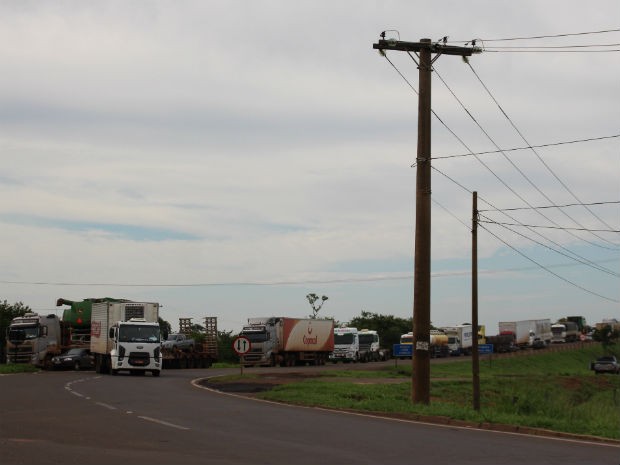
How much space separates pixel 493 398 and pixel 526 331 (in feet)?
227

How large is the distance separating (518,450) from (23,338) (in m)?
45.6

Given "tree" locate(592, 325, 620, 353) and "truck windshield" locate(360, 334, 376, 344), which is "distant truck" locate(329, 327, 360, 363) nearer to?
"truck windshield" locate(360, 334, 376, 344)

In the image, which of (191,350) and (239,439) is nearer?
(239,439)

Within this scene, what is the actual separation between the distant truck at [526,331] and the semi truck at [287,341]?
122 ft

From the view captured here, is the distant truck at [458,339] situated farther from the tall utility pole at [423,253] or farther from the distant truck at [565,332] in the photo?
the tall utility pole at [423,253]

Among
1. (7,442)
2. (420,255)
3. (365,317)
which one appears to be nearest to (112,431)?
(7,442)

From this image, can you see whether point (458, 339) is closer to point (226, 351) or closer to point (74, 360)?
point (226, 351)

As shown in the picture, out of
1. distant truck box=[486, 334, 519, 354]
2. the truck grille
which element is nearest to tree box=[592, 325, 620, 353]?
distant truck box=[486, 334, 519, 354]

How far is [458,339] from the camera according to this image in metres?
97.4

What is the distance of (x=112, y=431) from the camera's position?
56.2 ft

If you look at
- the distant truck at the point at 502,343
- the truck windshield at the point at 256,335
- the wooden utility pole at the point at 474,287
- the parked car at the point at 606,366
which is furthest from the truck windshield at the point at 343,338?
the wooden utility pole at the point at 474,287

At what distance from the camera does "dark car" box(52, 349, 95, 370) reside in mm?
54469

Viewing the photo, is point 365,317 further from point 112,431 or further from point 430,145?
point 112,431

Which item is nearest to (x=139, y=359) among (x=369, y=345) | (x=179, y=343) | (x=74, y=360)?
(x=74, y=360)
